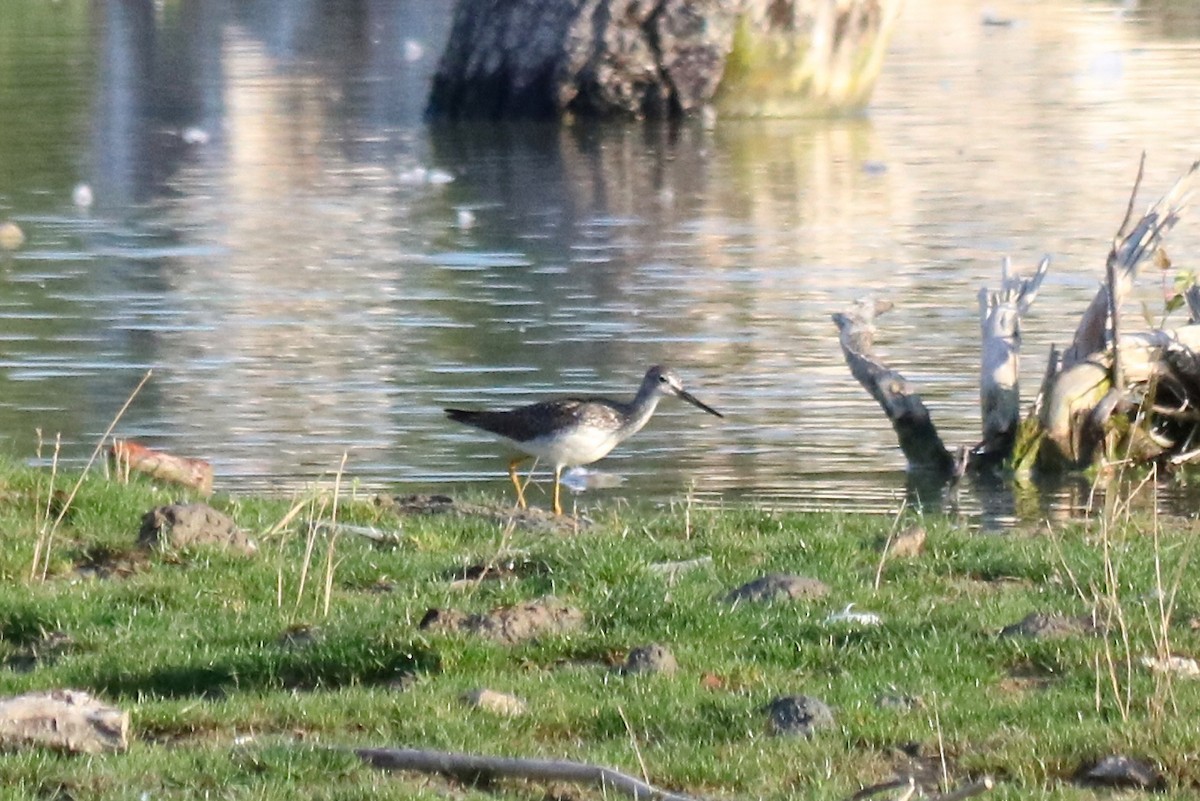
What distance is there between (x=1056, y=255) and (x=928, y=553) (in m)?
10.8

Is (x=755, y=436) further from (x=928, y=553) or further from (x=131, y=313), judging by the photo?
(x=131, y=313)

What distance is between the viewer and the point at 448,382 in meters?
15.3

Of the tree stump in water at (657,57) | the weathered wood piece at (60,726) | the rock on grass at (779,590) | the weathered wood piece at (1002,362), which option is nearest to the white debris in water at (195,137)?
the tree stump in water at (657,57)

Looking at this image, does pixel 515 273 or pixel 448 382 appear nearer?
pixel 448 382

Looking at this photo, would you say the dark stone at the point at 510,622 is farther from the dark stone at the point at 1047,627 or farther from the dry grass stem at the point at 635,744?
the dark stone at the point at 1047,627

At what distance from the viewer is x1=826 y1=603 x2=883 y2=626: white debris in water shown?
794 centimetres

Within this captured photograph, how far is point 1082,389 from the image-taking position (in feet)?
42.5

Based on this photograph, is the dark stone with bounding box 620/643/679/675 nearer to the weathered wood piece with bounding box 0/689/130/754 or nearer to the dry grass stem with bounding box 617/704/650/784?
the dry grass stem with bounding box 617/704/650/784

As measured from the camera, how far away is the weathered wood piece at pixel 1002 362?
42.5 ft

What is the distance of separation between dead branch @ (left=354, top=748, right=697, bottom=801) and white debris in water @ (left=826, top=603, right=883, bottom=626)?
6.82 ft

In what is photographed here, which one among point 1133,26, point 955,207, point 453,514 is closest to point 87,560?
point 453,514

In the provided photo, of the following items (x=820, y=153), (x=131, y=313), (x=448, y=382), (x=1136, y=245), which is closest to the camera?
(x=1136, y=245)

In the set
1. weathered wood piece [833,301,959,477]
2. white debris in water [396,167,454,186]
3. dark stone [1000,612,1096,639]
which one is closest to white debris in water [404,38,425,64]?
white debris in water [396,167,454,186]

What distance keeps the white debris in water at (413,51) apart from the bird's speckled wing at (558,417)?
101 feet
